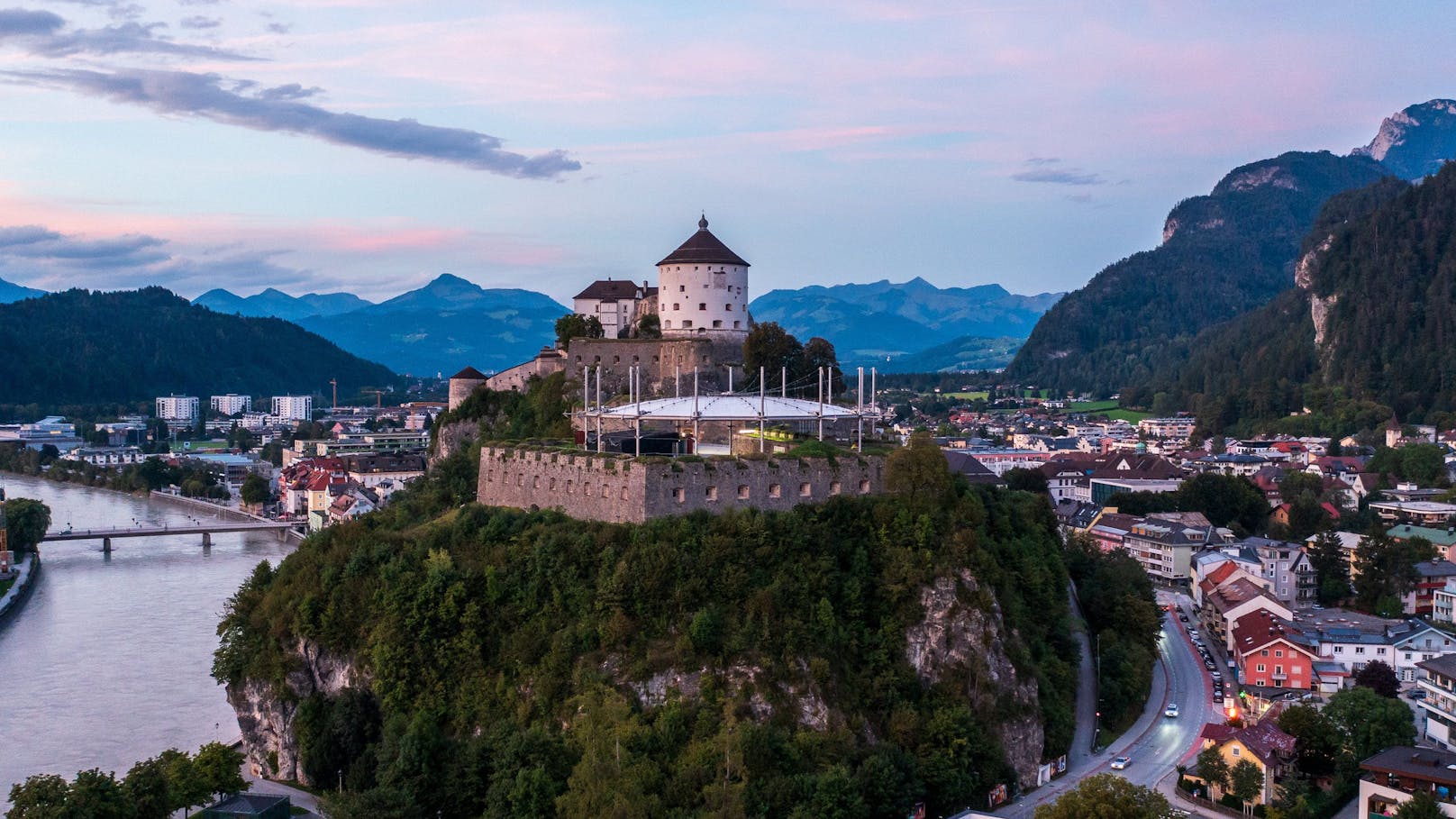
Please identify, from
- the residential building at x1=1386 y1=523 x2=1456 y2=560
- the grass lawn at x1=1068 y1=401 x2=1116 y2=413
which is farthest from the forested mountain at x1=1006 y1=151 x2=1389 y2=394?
the residential building at x1=1386 y1=523 x2=1456 y2=560

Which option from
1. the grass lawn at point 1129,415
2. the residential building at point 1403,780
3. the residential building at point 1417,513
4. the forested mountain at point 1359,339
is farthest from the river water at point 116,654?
the grass lawn at point 1129,415

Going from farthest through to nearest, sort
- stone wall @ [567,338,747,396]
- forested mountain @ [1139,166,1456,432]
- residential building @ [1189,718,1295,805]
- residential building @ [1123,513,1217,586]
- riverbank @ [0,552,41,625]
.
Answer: forested mountain @ [1139,166,1456,432]
residential building @ [1123,513,1217,586]
riverbank @ [0,552,41,625]
stone wall @ [567,338,747,396]
residential building @ [1189,718,1295,805]

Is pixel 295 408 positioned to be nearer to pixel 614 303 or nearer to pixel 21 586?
pixel 21 586

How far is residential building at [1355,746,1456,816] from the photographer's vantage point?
75.9ft

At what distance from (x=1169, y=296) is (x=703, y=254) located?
475 ft

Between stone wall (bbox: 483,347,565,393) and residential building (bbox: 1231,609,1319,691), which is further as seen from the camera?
stone wall (bbox: 483,347,565,393)

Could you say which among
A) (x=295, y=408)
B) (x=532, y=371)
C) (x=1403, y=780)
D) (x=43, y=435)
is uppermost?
(x=532, y=371)

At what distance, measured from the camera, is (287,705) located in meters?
26.4

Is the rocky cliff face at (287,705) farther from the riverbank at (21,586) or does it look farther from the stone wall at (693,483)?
the riverbank at (21,586)

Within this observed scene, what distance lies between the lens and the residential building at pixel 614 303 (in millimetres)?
38750

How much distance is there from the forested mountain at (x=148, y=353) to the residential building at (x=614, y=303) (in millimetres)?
109284

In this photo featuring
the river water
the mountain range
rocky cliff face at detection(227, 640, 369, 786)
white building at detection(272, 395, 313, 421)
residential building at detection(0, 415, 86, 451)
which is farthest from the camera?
the mountain range

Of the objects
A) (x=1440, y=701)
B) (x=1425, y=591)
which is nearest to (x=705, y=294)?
(x=1440, y=701)

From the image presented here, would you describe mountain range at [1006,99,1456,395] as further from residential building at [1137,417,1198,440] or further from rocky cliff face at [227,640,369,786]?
rocky cliff face at [227,640,369,786]
